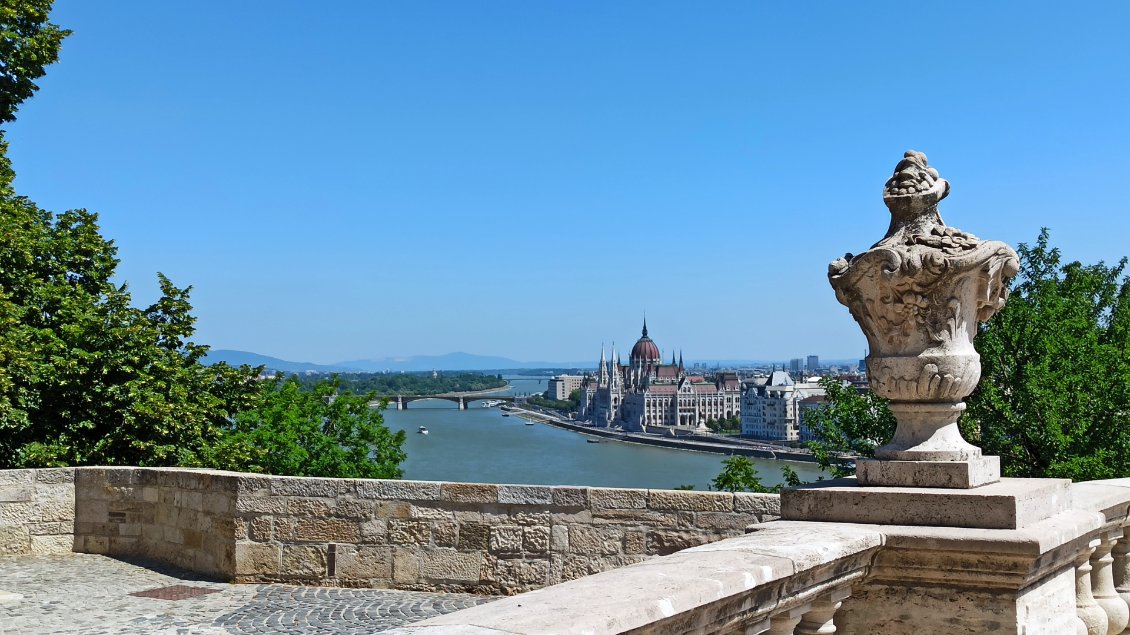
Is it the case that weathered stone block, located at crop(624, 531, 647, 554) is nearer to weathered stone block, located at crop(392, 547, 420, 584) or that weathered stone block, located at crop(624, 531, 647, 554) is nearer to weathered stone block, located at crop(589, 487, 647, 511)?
weathered stone block, located at crop(589, 487, 647, 511)

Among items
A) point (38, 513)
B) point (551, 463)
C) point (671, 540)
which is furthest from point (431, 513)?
point (551, 463)

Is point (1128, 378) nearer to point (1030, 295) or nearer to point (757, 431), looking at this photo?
point (1030, 295)

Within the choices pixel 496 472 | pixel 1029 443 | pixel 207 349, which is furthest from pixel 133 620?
pixel 496 472

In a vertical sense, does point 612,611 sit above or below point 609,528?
above

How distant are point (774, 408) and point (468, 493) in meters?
111

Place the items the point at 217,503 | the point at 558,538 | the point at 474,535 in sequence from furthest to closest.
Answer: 1. the point at 217,503
2. the point at 474,535
3. the point at 558,538

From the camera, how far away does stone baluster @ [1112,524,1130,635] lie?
3.91 metres

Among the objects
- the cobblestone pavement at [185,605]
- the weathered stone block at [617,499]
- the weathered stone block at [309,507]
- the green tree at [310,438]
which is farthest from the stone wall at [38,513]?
the weathered stone block at [617,499]

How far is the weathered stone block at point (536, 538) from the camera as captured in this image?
695 cm

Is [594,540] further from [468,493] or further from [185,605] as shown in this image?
[185,605]

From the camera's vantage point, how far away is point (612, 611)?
206 cm

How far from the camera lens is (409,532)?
283 inches

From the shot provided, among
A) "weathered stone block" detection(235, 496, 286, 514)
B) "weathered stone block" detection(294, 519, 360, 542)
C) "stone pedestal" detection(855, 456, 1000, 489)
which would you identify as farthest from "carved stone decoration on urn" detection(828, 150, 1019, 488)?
"weathered stone block" detection(235, 496, 286, 514)

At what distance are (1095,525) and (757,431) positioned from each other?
12025cm
